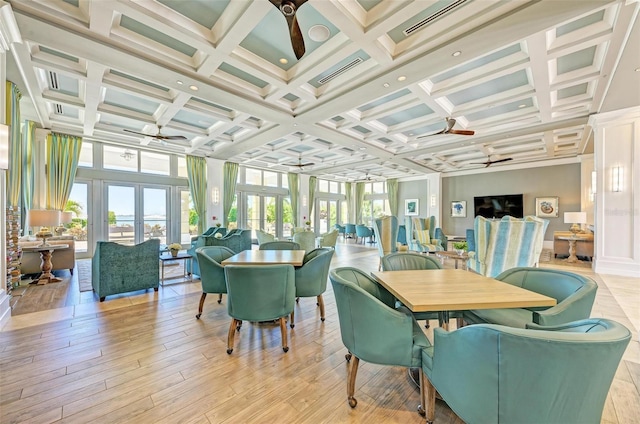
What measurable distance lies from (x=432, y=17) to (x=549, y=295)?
2.96 m

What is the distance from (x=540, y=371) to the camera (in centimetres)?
97

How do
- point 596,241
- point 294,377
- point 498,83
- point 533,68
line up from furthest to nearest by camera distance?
point 596,241
point 498,83
point 533,68
point 294,377

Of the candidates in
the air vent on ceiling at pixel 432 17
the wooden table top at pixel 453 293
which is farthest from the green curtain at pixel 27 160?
the air vent on ceiling at pixel 432 17

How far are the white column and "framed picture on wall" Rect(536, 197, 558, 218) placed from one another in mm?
4283

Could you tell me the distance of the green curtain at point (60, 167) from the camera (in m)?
6.11

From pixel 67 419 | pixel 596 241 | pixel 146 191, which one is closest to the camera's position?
pixel 67 419

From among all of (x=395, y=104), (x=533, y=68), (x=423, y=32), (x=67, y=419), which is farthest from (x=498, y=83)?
(x=67, y=419)

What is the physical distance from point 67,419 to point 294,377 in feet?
4.65

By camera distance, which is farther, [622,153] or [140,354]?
[622,153]

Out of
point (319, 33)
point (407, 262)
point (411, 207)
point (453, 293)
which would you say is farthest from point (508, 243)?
point (411, 207)

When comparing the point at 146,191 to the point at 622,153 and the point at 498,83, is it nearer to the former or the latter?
the point at 498,83

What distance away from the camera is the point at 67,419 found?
160 centimetres

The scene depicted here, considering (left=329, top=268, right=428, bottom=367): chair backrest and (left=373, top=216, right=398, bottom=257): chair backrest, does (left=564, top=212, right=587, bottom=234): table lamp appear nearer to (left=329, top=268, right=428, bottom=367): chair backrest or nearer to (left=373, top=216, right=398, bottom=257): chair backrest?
(left=373, top=216, right=398, bottom=257): chair backrest

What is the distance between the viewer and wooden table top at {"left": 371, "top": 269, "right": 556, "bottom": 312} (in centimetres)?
153
